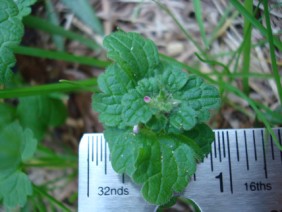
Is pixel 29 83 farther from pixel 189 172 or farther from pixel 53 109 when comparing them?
pixel 189 172

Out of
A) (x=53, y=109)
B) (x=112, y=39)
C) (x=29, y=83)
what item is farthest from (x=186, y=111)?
(x=29, y=83)

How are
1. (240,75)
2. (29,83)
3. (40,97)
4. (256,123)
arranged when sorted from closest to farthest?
(240,75) < (256,123) < (40,97) < (29,83)

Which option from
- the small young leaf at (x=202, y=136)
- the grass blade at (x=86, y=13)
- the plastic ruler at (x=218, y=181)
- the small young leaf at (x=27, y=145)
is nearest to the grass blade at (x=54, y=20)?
the grass blade at (x=86, y=13)

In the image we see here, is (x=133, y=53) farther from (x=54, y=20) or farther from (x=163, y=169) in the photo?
(x=54, y=20)

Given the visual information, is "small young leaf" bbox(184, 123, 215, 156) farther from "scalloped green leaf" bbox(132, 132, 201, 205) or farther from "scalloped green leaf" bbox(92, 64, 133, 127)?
"scalloped green leaf" bbox(92, 64, 133, 127)

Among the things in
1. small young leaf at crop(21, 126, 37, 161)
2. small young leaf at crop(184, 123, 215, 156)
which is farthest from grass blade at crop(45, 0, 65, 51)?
small young leaf at crop(184, 123, 215, 156)

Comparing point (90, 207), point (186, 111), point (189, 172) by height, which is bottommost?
point (90, 207)

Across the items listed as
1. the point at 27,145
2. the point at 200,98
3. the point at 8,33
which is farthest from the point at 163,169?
the point at 8,33

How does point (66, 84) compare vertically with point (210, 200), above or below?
above
